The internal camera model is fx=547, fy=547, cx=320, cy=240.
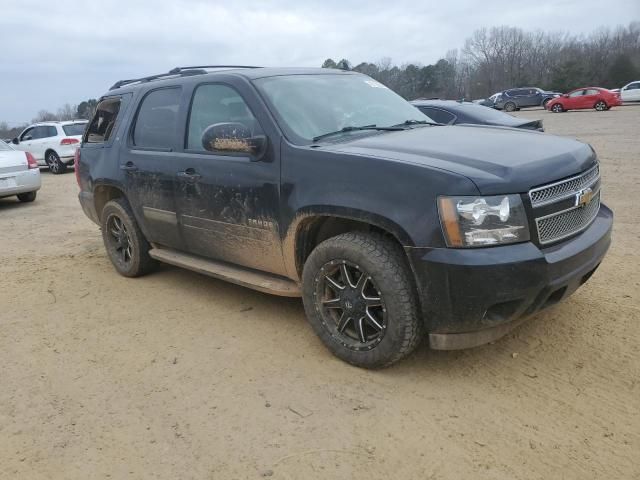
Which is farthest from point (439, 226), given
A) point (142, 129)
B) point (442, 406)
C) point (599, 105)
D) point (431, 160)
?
point (599, 105)

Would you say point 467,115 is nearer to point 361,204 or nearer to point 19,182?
point 361,204

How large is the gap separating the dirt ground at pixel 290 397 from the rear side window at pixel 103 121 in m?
1.76

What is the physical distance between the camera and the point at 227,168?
397cm

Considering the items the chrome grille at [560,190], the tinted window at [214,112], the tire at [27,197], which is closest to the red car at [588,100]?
the tire at [27,197]

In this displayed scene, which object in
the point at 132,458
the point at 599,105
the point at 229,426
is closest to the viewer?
the point at 132,458

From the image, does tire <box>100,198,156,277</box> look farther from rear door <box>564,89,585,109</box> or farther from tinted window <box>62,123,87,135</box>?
rear door <box>564,89,585,109</box>

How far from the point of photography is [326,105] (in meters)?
4.02

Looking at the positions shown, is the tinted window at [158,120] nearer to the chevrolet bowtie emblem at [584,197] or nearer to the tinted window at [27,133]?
the chevrolet bowtie emblem at [584,197]

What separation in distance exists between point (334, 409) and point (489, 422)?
0.83 metres

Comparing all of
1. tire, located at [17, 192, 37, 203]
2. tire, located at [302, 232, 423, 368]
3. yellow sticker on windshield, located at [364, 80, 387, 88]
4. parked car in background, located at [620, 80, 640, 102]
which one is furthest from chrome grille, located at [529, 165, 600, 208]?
parked car in background, located at [620, 80, 640, 102]

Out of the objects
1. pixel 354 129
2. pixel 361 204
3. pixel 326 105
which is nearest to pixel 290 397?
pixel 361 204

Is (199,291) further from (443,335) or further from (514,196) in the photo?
(514,196)

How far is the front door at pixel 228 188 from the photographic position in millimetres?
3758

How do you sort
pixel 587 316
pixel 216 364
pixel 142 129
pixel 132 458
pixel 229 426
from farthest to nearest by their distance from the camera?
pixel 142 129
pixel 587 316
pixel 216 364
pixel 229 426
pixel 132 458
